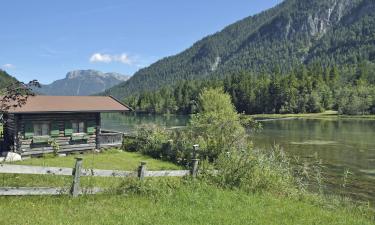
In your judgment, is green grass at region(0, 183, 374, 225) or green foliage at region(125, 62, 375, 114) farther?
green foliage at region(125, 62, 375, 114)

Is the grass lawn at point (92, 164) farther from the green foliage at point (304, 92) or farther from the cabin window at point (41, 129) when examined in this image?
the green foliage at point (304, 92)

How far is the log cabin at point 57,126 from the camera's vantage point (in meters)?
34.5

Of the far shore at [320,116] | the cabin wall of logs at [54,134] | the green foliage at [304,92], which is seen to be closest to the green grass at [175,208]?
the cabin wall of logs at [54,134]

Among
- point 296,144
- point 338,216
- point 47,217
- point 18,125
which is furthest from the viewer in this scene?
point 296,144

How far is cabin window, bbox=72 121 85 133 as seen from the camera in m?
38.1

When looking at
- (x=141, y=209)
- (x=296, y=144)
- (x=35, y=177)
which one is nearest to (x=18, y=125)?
(x=35, y=177)

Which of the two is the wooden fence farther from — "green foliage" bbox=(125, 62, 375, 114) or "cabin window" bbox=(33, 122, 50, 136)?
"green foliage" bbox=(125, 62, 375, 114)

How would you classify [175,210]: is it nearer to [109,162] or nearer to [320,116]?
[109,162]

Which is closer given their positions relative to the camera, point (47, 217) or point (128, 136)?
point (47, 217)

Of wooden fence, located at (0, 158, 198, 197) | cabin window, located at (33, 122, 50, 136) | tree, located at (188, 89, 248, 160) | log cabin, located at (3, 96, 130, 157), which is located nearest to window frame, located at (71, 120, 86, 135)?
log cabin, located at (3, 96, 130, 157)

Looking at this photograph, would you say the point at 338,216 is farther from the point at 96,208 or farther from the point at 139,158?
the point at 139,158

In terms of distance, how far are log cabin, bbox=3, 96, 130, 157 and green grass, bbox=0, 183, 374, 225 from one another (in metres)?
21.4

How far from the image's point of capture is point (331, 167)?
3816cm

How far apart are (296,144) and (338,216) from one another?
4365cm
